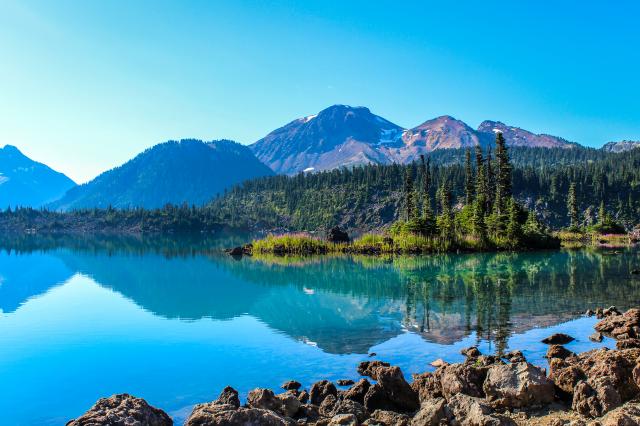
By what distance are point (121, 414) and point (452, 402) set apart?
24.9 ft

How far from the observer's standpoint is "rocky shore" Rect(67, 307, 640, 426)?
10883 millimetres

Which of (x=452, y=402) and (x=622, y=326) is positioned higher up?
(x=452, y=402)

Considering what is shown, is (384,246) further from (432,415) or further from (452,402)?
(432,415)

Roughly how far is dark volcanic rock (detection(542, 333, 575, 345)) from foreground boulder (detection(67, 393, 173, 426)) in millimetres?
16318

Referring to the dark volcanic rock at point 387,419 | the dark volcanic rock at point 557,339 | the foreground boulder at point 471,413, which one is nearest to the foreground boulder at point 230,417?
the dark volcanic rock at point 387,419

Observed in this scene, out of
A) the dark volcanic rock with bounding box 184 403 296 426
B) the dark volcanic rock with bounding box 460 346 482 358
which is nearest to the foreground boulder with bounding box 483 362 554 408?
the dark volcanic rock with bounding box 460 346 482 358

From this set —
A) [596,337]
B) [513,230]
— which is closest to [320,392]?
[596,337]

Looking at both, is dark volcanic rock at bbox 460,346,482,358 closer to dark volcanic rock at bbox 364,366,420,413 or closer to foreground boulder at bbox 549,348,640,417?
foreground boulder at bbox 549,348,640,417

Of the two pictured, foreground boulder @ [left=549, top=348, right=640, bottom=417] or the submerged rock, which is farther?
the submerged rock

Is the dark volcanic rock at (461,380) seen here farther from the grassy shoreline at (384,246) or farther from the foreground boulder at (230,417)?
the grassy shoreline at (384,246)

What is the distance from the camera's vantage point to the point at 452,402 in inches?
465

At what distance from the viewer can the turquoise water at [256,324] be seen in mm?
17938

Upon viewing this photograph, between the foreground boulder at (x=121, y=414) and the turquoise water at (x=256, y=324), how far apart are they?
294cm

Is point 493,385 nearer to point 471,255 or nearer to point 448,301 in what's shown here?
point 448,301
